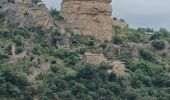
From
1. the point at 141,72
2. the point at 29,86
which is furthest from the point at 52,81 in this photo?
the point at 141,72


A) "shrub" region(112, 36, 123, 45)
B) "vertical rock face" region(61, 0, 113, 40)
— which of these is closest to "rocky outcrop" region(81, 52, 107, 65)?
"vertical rock face" region(61, 0, 113, 40)

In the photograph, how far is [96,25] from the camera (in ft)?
324

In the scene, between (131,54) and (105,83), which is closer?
(105,83)

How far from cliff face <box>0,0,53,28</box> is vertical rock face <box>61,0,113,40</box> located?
3.22 metres

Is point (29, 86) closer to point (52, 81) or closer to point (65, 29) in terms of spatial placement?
point (52, 81)

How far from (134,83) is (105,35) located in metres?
7.31

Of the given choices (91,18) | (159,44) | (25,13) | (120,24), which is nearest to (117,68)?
(159,44)

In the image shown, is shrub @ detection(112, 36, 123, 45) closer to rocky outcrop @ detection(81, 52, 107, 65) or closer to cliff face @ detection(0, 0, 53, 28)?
rocky outcrop @ detection(81, 52, 107, 65)

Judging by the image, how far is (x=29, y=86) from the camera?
88000mm

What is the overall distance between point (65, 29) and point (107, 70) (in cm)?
Answer: 742

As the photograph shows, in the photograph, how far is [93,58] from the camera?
93.6 metres

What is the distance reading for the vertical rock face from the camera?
98.5 meters

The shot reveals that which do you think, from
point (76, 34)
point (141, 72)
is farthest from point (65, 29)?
point (141, 72)

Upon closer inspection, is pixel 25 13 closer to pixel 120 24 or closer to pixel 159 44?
pixel 159 44
